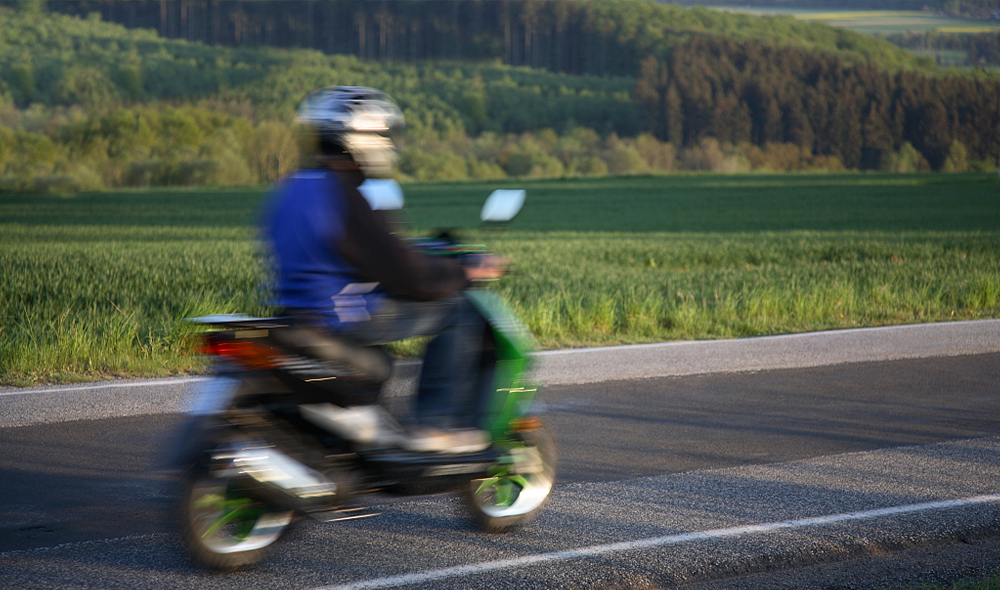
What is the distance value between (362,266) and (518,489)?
138cm

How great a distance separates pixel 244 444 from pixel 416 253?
983 millimetres

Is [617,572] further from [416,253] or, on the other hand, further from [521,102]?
[521,102]

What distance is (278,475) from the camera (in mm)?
3676

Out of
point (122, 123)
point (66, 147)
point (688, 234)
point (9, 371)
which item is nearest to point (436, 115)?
point (122, 123)

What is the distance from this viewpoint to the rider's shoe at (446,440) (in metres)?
4.01

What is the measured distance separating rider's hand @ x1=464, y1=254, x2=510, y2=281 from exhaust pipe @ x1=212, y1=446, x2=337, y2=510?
1002 millimetres

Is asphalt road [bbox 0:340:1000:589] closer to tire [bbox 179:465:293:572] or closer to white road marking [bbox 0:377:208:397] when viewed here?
tire [bbox 179:465:293:572]

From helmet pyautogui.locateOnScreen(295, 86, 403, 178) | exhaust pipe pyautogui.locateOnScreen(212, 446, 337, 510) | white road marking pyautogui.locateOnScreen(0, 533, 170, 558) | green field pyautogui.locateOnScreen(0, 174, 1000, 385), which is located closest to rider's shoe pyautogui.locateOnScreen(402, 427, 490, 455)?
exhaust pipe pyautogui.locateOnScreen(212, 446, 337, 510)

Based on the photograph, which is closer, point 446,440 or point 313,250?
point 313,250

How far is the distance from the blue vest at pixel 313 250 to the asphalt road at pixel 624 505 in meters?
1.07

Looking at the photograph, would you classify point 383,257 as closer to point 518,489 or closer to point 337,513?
point 337,513

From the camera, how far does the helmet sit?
3.84 metres

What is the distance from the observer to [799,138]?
13275 cm

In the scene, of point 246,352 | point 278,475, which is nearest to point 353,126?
point 246,352
